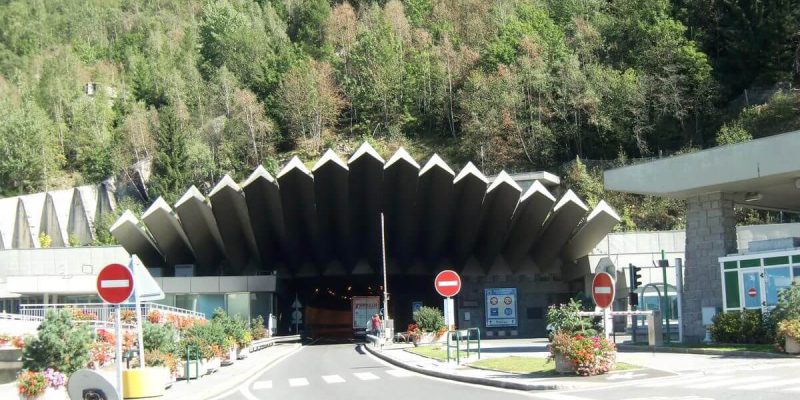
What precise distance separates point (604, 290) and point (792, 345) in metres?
8.23

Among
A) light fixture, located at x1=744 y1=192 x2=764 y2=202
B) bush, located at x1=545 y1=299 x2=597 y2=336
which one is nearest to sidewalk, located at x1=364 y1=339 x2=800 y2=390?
bush, located at x1=545 y1=299 x2=597 y2=336

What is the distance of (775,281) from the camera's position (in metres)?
31.2

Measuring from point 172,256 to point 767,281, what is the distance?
4116 centimetres

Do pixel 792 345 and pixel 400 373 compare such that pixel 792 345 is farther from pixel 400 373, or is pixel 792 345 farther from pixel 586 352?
pixel 400 373

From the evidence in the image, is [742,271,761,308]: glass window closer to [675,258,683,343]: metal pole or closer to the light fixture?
[675,258,683,343]: metal pole

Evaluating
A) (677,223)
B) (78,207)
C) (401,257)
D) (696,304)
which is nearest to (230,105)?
(78,207)

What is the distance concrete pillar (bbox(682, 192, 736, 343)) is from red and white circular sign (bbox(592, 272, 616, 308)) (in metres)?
15.9

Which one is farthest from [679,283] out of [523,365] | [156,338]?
[156,338]

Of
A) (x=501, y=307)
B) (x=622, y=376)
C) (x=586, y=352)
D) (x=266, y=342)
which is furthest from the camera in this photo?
(x=501, y=307)

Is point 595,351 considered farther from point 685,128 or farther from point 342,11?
point 342,11

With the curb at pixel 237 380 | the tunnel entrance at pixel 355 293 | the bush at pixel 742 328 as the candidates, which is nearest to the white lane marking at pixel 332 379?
the curb at pixel 237 380

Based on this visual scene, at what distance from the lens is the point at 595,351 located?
855 inches

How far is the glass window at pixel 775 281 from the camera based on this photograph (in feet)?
101

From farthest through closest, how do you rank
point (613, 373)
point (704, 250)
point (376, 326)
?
point (376, 326) → point (704, 250) → point (613, 373)
